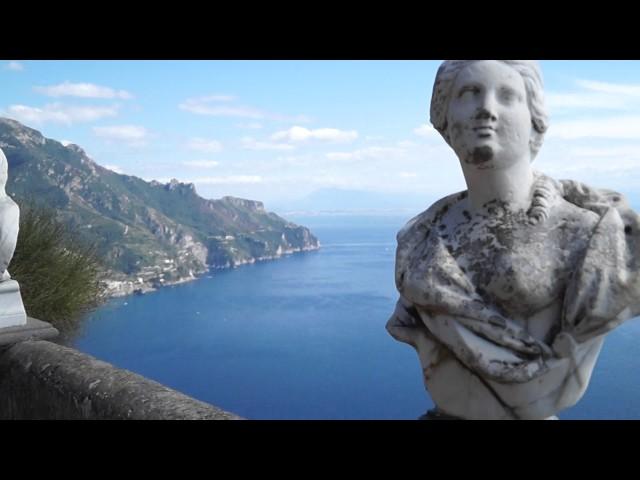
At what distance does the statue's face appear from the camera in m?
2.05

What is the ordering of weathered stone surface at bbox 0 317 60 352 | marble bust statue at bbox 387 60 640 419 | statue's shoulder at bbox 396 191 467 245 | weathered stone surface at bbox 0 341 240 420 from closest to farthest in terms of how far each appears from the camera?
marble bust statue at bbox 387 60 640 419 < statue's shoulder at bbox 396 191 467 245 < weathered stone surface at bbox 0 341 240 420 < weathered stone surface at bbox 0 317 60 352

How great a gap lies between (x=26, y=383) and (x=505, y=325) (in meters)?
3.52

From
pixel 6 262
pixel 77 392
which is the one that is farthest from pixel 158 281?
pixel 77 392

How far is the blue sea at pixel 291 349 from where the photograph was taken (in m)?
24.7

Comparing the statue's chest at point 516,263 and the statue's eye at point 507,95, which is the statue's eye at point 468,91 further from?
the statue's chest at point 516,263

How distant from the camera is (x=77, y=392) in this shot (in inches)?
152

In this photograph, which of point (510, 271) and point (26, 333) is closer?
point (510, 271)

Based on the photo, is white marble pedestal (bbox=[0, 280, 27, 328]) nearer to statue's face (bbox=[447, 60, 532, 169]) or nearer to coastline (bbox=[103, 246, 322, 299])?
statue's face (bbox=[447, 60, 532, 169])

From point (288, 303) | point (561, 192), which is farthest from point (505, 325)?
point (288, 303)

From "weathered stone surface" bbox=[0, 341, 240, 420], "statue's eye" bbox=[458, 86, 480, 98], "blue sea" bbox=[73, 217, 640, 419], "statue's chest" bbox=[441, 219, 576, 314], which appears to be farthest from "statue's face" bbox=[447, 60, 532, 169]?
"blue sea" bbox=[73, 217, 640, 419]

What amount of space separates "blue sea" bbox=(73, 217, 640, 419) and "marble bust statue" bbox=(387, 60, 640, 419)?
15.5 metres

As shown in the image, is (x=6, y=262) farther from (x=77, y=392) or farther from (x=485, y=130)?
(x=485, y=130)

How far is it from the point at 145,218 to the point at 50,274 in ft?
123
